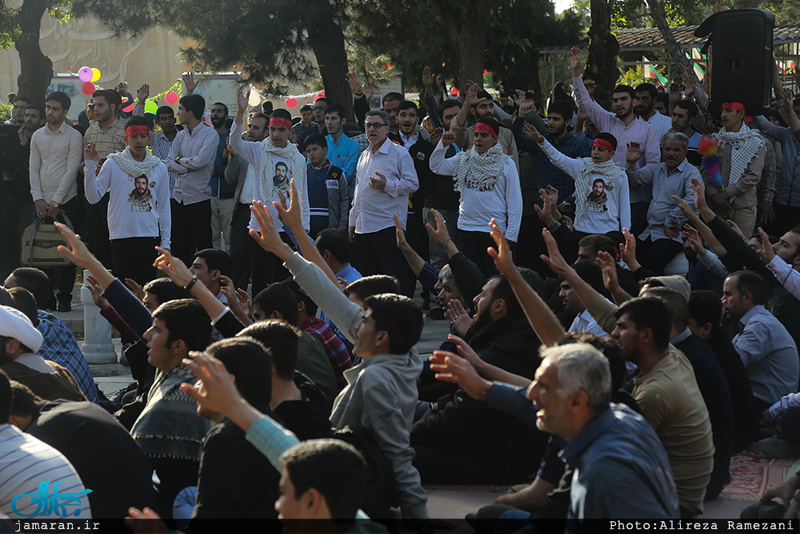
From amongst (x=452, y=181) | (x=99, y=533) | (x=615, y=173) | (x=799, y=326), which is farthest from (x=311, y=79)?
(x=99, y=533)

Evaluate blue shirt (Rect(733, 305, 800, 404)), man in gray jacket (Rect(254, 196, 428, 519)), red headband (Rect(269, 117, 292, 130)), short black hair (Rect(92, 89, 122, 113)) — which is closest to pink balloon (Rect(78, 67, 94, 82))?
short black hair (Rect(92, 89, 122, 113))

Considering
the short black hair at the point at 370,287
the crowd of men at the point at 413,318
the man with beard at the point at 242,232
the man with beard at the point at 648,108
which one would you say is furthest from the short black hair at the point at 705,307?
the man with beard at the point at 648,108

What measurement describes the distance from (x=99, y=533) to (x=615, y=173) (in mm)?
6465

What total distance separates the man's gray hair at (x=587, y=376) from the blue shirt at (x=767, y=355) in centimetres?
346

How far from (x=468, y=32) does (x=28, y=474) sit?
1515 centimetres

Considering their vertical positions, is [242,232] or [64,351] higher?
[242,232]

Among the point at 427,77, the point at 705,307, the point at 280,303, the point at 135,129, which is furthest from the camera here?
the point at 427,77

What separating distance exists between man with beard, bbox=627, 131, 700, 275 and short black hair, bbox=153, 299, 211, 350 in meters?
5.48

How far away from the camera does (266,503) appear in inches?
139

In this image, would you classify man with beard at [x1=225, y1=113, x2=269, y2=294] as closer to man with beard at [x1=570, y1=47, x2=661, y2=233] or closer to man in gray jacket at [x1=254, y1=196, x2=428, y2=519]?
man with beard at [x1=570, y1=47, x2=661, y2=233]

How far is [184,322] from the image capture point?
463 cm

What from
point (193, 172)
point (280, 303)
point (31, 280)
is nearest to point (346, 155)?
point (193, 172)

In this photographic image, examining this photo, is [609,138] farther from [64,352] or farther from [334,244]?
[64,352]

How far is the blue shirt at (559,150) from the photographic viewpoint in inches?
388
